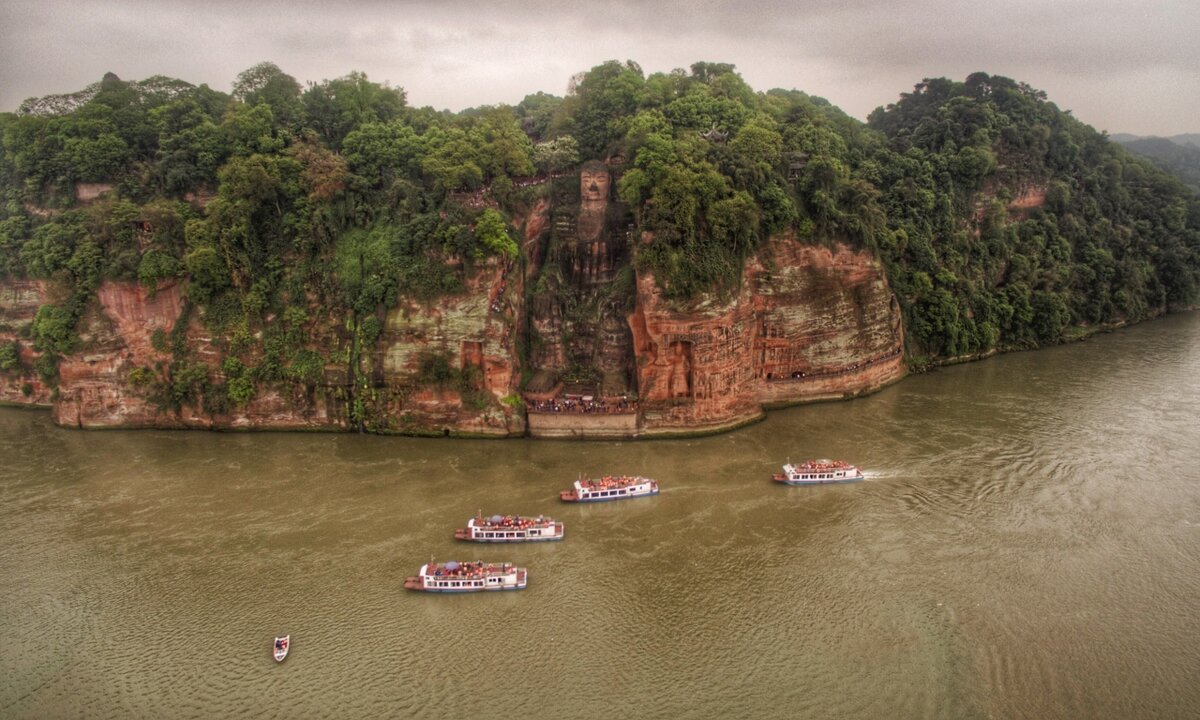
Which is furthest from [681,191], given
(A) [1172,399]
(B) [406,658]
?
(A) [1172,399]

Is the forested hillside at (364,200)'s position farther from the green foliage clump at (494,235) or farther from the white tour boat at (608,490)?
the white tour boat at (608,490)

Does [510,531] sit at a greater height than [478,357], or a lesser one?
lesser

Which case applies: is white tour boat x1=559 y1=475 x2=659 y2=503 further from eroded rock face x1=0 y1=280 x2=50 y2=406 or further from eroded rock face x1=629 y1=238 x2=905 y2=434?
eroded rock face x1=0 y1=280 x2=50 y2=406

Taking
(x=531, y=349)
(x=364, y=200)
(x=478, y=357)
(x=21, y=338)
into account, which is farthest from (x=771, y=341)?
(x=21, y=338)

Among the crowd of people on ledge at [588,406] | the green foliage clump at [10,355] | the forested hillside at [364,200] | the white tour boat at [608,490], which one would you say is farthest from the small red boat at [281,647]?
the green foliage clump at [10,355]

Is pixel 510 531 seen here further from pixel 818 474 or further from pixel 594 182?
pixel 594 182

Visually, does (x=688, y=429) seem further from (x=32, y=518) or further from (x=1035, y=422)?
(x=32, y=518)
